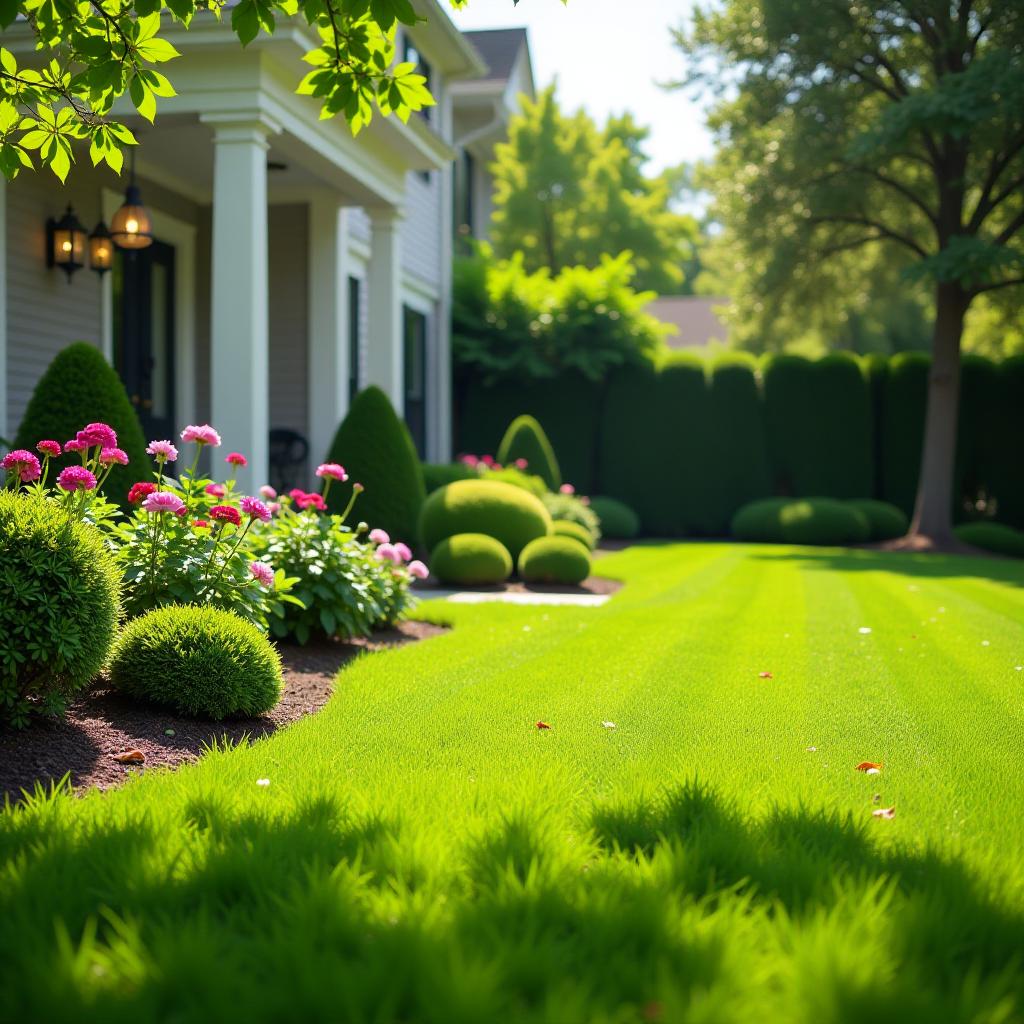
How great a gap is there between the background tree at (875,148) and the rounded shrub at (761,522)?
2.15 meters

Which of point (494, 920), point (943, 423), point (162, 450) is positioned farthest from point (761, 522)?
point (494, 920)

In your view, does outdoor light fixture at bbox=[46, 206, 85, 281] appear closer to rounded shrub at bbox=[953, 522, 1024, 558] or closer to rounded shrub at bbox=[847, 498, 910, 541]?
rounded shrub at bbox=[847, 498, 910, 541]

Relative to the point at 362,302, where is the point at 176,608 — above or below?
below

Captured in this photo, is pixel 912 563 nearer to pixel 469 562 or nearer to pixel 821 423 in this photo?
pixel 821 423

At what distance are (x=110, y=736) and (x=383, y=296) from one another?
9.21 meters

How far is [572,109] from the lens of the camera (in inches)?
1244

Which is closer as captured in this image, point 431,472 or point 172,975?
point 172,975

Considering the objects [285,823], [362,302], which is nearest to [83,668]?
[285,823]

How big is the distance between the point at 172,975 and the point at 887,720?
350 cm

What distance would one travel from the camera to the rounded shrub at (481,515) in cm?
1127

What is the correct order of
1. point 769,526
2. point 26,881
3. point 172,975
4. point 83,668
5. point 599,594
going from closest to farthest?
point 172,975
point 26,881
point 83,668
point 599,594
point 769,526

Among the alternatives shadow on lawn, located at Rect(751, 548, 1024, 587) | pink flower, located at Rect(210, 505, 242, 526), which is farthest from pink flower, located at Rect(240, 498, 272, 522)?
shadow on lawn, located at Rect(751, 548, 1024, 587)

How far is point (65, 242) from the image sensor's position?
9742 mm

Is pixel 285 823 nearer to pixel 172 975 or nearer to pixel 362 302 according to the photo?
pixel 172 975
